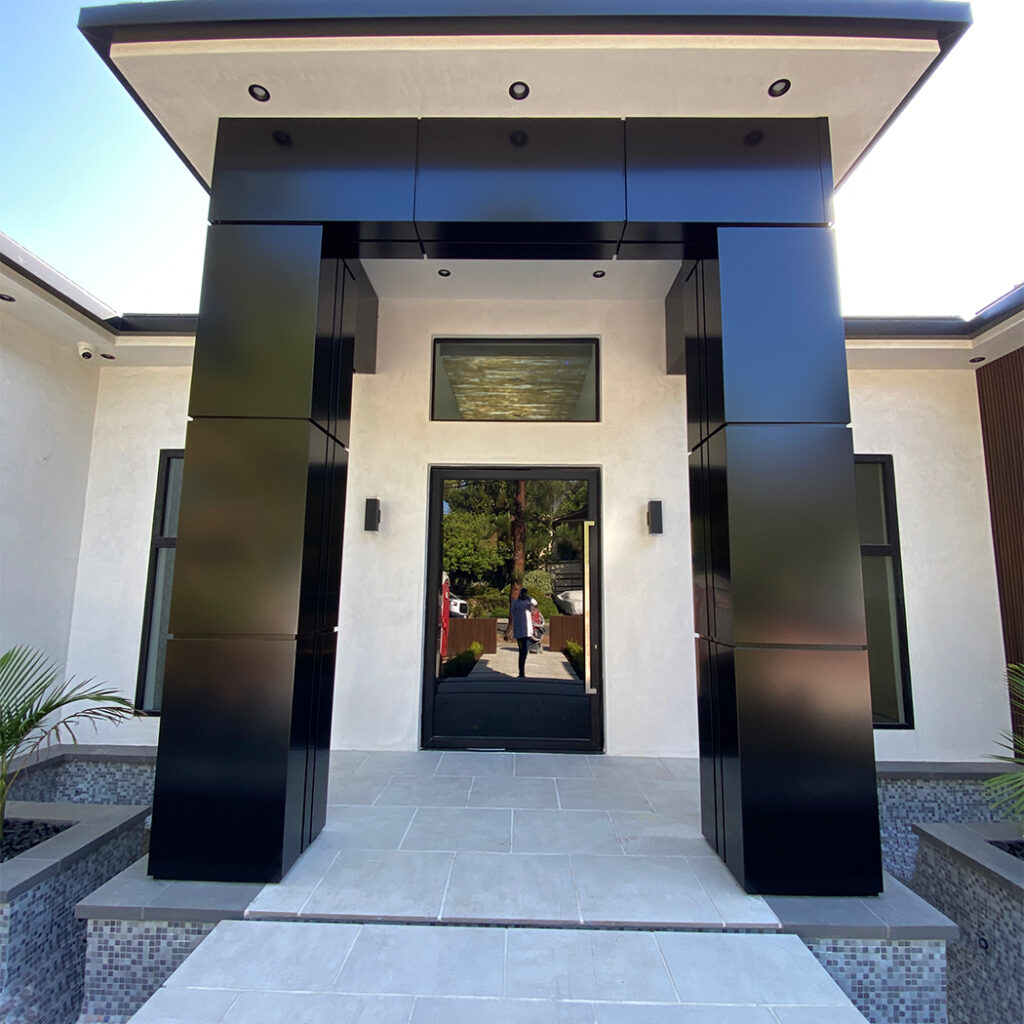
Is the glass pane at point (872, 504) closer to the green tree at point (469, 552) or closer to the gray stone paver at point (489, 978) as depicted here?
the gray stone paver at point (489, 978)

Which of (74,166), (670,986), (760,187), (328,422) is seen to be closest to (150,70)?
(328,422)

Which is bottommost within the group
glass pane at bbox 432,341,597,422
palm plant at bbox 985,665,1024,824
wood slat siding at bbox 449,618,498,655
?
palm plant at bbox 985,665,1024,824

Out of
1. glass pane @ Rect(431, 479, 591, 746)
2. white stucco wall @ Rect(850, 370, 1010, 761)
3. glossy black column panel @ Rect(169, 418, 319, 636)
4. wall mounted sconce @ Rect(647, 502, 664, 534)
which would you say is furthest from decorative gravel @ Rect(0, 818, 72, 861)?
white stucco wall @ Rect(850, 370, 1010, 761)

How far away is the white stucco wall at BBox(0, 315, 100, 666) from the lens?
14.9 feet

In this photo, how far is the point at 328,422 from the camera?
3.01 m

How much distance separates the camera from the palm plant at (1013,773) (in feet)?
8.66

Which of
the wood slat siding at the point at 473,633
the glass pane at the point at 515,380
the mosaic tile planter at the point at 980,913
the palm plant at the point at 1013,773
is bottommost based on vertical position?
the mosaic tile planter at the point at 980,913

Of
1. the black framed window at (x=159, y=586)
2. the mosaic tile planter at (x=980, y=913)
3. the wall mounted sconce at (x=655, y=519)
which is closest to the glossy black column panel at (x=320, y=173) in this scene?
the wall mounted sconce at (x=655, y=519)

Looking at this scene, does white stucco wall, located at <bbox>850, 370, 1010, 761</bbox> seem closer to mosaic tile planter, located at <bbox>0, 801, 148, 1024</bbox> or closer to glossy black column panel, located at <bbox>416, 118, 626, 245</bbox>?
glossy black column panel, located at <bbox>416, 118, 626, 245</bbox>

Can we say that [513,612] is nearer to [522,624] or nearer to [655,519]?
[522,624]

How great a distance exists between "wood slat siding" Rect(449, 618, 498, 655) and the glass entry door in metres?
0.01

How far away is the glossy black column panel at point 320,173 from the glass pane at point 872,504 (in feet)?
15.1

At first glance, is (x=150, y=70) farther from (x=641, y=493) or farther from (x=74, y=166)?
(x=641, y=493)

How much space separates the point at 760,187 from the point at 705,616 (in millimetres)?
2249
